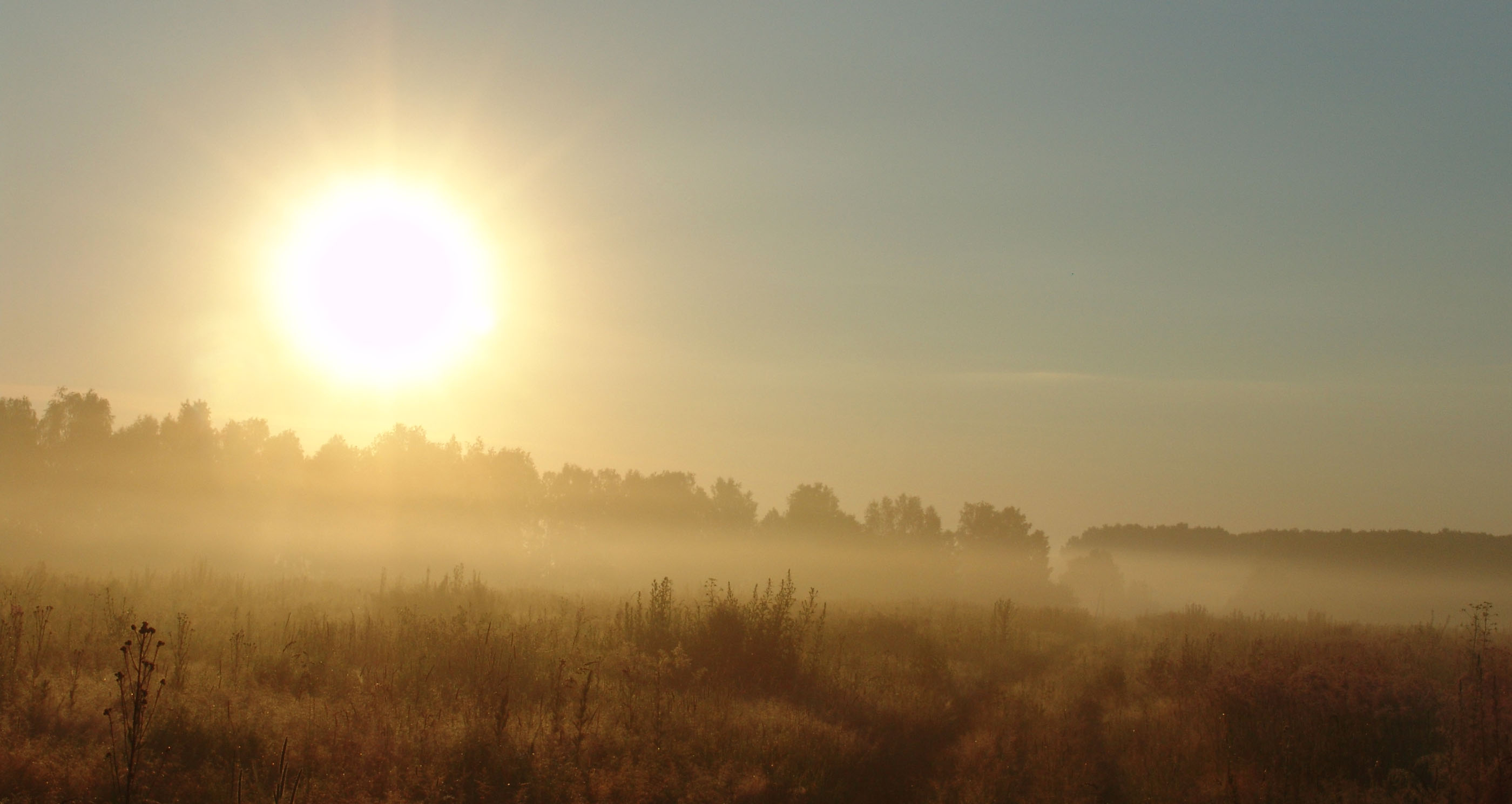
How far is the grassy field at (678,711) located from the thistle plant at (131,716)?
0.19ft

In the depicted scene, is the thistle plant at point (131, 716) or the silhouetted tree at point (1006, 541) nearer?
the thistle plant at point (131, 716)

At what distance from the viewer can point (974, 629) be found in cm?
1702

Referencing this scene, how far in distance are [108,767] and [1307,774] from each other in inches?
411

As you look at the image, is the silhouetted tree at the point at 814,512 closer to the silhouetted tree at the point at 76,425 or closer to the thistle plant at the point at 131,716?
the silhouetted tree at the point at 76,425

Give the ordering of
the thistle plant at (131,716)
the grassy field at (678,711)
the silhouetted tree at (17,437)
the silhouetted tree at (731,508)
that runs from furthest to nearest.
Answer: the silhouetted tree at (731,508), the silhouetted tree at (17,437), the grassy field at (678,711), the thistle plant at (131,716)

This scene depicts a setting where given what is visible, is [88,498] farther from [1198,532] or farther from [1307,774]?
[1198,532]

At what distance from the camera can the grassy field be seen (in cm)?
719

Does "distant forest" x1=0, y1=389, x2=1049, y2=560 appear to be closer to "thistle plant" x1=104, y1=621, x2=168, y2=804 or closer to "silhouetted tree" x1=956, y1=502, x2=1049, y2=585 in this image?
"silhouetted tree" x1=956, y1=502, x2=1049, y2=585

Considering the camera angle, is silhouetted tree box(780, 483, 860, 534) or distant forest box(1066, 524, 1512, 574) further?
silhouetted tree box(780, 483, 860, 534)

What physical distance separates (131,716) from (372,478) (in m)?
42.4

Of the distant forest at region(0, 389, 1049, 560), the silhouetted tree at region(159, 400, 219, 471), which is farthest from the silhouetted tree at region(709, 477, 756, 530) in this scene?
the silhouetted tree at region(159, 400, 219, 471)

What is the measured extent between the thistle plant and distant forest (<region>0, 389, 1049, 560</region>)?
126 feet

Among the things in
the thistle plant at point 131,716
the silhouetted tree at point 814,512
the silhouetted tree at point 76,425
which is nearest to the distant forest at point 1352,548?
the silhouetted tree at point 814,512

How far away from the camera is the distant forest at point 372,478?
41.2 metres
